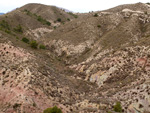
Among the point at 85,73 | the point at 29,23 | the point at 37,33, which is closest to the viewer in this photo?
the point at 85,73

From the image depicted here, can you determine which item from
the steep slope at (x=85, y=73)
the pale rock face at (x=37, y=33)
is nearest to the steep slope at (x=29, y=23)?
the pale rock face at (x=37, y=33)

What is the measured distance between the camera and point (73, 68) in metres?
38.0

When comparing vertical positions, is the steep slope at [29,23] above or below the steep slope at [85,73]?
above

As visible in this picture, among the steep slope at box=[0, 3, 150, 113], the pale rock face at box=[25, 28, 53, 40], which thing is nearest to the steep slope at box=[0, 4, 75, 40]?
the pale rock face at box=[25, 28, 53, 40]

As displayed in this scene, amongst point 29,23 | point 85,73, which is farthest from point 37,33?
point 85,73

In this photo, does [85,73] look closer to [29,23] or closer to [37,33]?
[37,33]

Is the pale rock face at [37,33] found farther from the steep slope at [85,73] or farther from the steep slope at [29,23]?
the steep slope at [85,73]

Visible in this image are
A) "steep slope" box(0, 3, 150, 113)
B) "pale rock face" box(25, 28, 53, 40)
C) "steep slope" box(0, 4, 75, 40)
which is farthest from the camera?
"pale rock face" box(25, 28, 53, 40)

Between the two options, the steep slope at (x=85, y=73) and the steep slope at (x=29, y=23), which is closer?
the steep slope at (x=85, y=73)

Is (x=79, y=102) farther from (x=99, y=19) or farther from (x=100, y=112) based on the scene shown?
(x=99, y=19)

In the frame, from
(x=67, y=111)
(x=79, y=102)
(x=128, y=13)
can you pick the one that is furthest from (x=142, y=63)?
(x=128, y=13)

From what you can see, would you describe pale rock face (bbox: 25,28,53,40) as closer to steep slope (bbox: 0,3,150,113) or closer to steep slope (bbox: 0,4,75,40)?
steep slope (bbox: 0,4,75,40)

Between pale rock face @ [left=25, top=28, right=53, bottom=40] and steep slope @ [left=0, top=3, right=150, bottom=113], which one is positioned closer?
steep slope @ [left=0, top=3, right=150, bottom=113]

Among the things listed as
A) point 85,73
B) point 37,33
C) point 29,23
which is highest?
point 29,23
